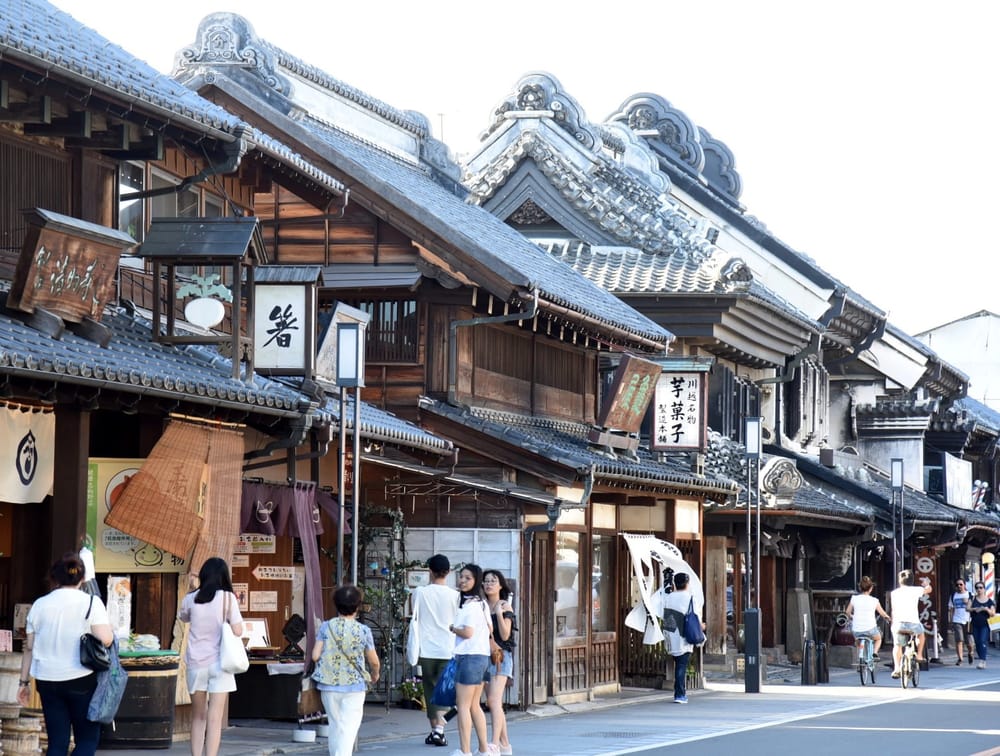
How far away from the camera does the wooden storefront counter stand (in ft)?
65.0

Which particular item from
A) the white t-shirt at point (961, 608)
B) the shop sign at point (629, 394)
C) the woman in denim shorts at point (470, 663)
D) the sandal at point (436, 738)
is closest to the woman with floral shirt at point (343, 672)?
the woman in denim shorts at point (470, 663)

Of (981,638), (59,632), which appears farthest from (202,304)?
(981,638)

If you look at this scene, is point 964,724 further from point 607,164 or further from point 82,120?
point 607,164

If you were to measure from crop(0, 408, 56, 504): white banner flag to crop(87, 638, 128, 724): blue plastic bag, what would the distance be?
284cm

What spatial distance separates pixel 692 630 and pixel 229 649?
1239 cm

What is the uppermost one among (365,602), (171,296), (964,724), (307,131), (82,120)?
(307,131)

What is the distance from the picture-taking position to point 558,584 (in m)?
25.2

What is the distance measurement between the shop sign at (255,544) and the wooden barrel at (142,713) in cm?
378

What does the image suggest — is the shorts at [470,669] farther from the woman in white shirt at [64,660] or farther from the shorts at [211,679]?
the woman in white shirt at [64,660]

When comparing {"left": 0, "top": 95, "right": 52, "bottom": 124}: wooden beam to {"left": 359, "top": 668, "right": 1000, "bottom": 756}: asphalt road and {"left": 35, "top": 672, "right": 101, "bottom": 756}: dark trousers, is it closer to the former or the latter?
{"left": 35, "top": 672, "right": 101, "bottom": 756}: dark trousers

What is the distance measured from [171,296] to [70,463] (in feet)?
9.45

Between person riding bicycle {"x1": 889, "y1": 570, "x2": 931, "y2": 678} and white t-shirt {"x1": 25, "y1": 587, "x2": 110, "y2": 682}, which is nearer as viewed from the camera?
white t-shirt {"x1": 25, "y1": 587, "x2": 110, "y2": 682}

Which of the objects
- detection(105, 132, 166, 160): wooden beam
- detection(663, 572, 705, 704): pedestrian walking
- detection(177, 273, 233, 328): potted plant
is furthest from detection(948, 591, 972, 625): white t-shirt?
detection(105, 132, 166, 160): wooden beam

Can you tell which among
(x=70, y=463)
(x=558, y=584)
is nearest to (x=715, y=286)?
(x=558, y=584)
